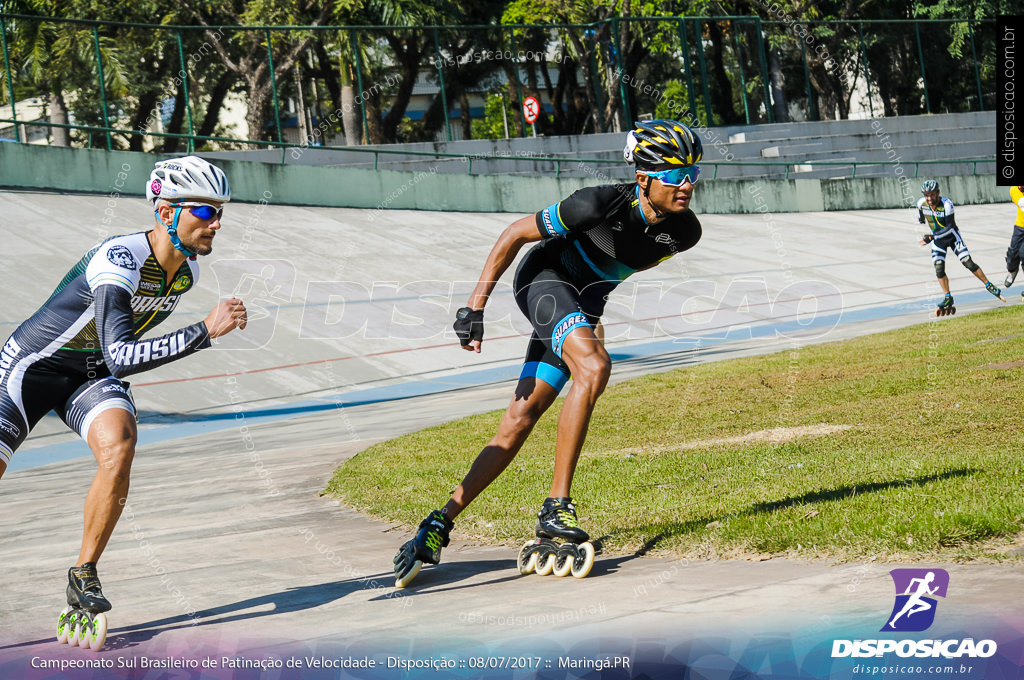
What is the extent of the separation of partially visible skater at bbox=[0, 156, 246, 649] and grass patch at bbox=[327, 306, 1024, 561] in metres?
2.34

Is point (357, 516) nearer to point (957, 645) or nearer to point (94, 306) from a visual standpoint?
point (94, 306)

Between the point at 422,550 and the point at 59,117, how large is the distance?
98.5 ft

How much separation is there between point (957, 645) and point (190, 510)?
5712mm

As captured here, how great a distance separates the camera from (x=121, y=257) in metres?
4.47

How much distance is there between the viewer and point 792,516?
16.9 ft

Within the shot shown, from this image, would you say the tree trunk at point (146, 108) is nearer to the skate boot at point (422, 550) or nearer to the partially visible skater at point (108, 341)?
the partially visible skater at point (108, 341)

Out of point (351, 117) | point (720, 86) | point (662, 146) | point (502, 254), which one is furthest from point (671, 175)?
point (720, 86)

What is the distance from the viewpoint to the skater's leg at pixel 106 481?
4.34m

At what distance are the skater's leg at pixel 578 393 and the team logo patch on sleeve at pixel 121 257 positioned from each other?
6.56 ft

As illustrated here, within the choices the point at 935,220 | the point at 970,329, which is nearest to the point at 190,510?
the point at 970,329

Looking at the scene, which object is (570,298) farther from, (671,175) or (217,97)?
(217,97)

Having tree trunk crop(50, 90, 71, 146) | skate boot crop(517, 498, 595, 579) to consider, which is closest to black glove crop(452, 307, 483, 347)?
skate boot crop(517, 498, 595, 579)

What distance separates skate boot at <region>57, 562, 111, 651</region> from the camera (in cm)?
415

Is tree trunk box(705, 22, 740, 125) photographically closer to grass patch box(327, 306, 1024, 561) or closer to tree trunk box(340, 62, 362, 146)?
tree trunk box(340, 62, 362, 146)
